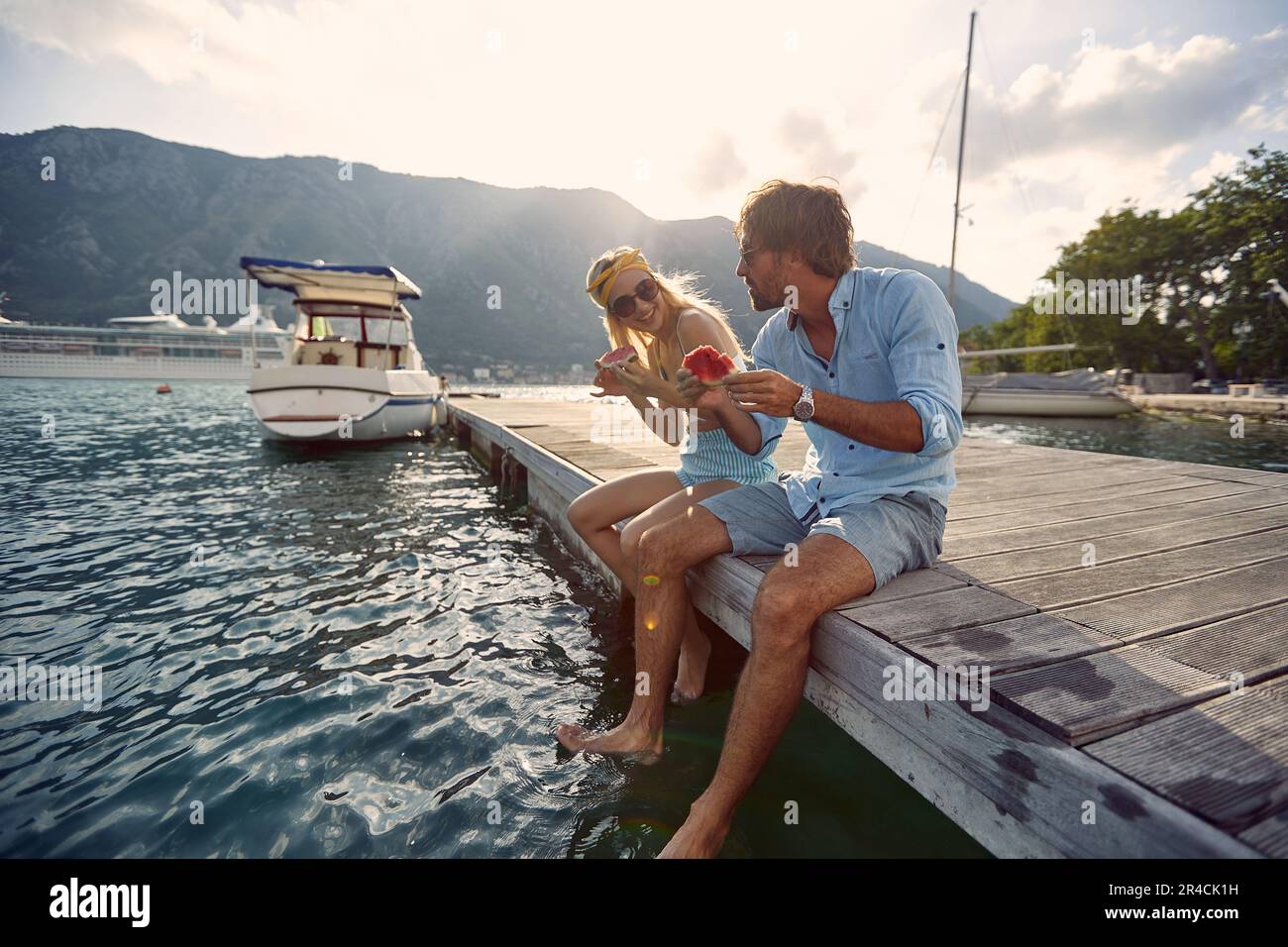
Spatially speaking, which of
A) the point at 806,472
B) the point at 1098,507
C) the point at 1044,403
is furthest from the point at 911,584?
the point at 1044,403

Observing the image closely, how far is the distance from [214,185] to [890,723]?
176m

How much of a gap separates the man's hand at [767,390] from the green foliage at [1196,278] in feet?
148

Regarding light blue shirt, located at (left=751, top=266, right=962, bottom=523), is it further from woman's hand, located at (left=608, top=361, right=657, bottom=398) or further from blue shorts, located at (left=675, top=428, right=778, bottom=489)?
woman's hand, located at (left=608, top=361, right=657, bottom=398)

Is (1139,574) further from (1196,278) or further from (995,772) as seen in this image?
(1196,278)

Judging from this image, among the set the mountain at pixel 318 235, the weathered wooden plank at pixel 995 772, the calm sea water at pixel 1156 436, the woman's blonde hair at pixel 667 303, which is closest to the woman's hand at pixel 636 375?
the woman's blonde hair at pixel 667 303

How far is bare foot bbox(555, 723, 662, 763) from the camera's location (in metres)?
2.82

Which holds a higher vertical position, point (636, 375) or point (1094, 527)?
point (636, 375)

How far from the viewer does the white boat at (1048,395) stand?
85.5 ft

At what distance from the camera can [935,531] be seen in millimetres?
2500

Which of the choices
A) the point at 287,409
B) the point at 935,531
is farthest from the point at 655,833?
the point at 287,409

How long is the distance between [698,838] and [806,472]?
170 centimetres

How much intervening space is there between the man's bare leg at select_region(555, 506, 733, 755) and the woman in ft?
1.31

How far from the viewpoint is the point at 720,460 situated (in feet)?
10.8

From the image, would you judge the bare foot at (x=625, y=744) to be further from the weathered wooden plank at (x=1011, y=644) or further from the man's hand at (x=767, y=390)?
the man's hand at (x=767, y=390)
